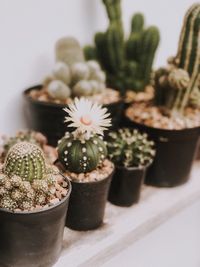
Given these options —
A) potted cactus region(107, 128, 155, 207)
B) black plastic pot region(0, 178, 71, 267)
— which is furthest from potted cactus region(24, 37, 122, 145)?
black plastic pot region(0, 178, 71, 267)

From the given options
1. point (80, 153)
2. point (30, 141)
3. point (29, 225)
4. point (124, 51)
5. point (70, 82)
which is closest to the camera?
point (29, 225)

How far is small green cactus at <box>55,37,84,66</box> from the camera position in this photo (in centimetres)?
127

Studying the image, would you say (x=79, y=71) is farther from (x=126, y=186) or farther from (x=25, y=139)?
(x=126, y=186)

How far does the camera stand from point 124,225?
1.15 m

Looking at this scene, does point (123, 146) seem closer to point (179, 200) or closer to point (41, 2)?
point (179, 200)

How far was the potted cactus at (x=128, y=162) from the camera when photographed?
1181 millimetres

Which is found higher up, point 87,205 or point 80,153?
point 80,153

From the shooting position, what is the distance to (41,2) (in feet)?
4.24

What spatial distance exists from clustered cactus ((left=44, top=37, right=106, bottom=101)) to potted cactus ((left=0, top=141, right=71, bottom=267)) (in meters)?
0.33

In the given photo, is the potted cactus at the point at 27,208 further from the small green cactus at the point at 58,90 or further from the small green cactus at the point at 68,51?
the small green cactus at the point at 68,51

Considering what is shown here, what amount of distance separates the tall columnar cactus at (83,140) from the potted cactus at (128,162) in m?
0.17

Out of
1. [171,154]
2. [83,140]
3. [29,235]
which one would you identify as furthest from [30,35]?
[29,235]

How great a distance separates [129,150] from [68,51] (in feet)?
1.15

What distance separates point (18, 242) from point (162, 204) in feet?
1.74
